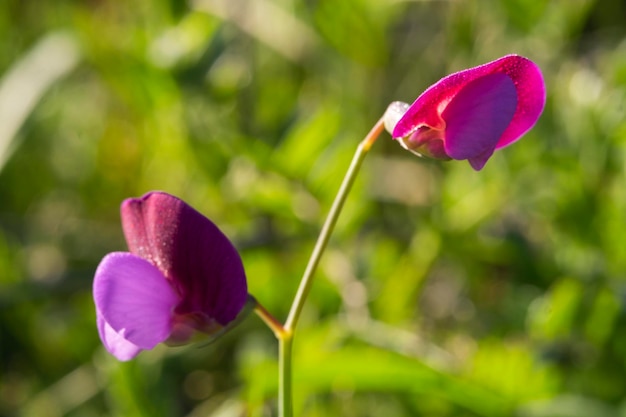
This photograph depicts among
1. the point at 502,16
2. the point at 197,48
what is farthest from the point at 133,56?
the point at 502,16

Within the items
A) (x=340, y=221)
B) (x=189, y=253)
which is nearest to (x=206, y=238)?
(x=189, y=253)

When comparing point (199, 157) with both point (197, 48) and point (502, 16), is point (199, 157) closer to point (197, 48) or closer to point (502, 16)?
point (197, 48)

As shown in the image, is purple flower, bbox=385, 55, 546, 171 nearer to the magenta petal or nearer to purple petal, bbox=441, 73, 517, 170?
purple petal, bbox=441, 73, 517, 170

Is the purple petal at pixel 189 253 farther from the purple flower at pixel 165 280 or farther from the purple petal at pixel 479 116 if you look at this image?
the purple petal at pixel 479 116

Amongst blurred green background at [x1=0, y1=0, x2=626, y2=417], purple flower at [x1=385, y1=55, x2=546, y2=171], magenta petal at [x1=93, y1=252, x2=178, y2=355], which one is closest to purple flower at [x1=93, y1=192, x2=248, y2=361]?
magenta petal at [x1=93, y1=252, x2=178, y2=355]

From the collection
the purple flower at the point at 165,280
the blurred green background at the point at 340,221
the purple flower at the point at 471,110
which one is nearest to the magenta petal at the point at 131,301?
the purple flower at the point at 165,280

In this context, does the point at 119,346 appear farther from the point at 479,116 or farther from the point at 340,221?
the point at 340,221
